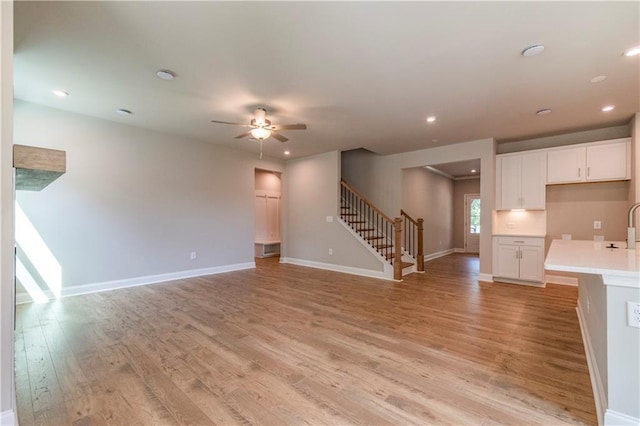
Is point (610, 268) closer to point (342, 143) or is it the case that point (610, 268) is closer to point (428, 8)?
point (428, 8)

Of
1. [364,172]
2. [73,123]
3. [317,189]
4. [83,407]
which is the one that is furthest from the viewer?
[364,172]

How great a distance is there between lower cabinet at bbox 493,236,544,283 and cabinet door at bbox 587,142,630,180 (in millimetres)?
1312

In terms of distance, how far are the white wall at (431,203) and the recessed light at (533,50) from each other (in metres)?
4.18

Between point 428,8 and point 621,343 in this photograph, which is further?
point 428,8

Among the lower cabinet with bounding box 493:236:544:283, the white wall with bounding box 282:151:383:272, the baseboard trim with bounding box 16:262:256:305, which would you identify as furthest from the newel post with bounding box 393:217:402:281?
the baseboard trim with bounding box 16:262:256:305

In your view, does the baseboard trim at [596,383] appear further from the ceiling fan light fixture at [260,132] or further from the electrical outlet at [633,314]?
the ceiling fan light fixture at [260,132]

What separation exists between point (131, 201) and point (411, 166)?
223 inches

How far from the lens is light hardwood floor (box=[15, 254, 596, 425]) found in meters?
1.72

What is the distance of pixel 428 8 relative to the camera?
1.99m

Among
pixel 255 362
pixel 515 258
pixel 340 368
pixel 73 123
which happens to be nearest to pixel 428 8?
pixel 340 368

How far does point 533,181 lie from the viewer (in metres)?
5.00

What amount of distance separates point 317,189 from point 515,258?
4.23 meters

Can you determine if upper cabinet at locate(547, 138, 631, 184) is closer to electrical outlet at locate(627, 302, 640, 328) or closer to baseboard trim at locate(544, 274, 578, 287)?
baseboard trim at locate(544, 274, 578, 287)

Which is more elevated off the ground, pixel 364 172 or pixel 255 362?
pixel 364 172
